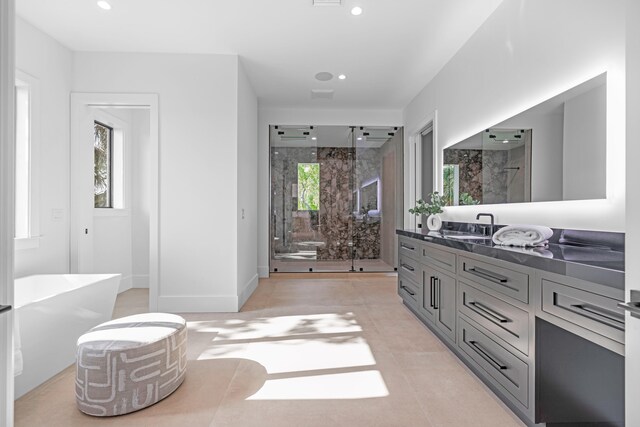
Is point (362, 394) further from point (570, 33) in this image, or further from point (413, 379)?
point (570, 33)

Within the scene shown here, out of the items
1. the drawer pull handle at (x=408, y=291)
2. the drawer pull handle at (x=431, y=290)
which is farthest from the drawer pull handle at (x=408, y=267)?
the drawer pull handle at (x=431, y=290)

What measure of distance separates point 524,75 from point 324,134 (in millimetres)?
3914

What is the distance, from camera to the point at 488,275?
84.0 inches

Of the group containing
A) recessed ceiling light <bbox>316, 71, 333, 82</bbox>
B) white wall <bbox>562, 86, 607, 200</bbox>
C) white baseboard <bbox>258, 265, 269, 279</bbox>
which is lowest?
white baseboard <bbox>258, 265, 269, 279</bbox>

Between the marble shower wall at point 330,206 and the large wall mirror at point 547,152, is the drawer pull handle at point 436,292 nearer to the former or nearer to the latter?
Answer: the large wall mirror at point 547,152

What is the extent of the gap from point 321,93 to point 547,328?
169 inches

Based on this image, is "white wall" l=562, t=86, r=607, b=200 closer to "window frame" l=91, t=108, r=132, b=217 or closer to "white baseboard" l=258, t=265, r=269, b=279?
"white baseboard" l=258, t=265, r=269, b=279

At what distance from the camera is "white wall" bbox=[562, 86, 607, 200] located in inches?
76.0

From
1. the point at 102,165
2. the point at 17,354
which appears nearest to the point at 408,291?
the point at 17,354

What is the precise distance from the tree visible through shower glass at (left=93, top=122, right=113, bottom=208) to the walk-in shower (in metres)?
2.36

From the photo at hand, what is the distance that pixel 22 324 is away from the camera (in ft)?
6.95

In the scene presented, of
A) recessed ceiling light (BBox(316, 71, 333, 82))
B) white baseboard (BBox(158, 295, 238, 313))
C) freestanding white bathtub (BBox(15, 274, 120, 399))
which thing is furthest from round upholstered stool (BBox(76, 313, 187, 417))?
recessed ceiling light (BBox(316, 71, 333, 82))

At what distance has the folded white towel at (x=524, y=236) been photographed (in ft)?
6.86

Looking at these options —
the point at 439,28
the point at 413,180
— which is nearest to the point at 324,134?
the point at 413,180
